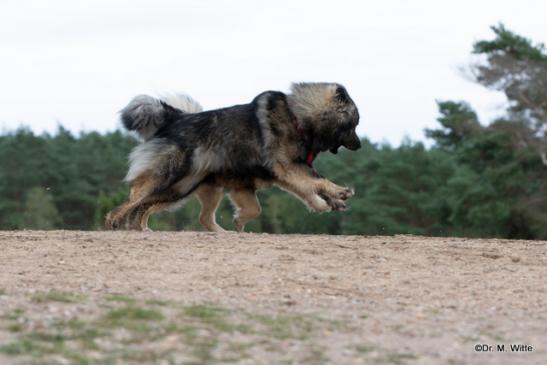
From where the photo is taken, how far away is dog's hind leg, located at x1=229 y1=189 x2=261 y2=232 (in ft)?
37.1

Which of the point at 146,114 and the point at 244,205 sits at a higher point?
the point at 146,114

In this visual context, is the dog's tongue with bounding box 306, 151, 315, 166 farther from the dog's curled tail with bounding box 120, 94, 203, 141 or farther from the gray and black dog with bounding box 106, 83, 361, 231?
the dog's curled tail with bounding box 120, 94, 203, 141

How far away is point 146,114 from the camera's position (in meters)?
10.9

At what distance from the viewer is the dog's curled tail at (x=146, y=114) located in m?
10.9

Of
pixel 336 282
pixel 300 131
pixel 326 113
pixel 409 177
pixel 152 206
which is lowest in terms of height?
pixel 336 282

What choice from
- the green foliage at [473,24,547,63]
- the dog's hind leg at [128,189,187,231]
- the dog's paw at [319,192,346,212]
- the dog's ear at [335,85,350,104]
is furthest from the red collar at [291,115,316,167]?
the green foliage at [473,24,547,63]

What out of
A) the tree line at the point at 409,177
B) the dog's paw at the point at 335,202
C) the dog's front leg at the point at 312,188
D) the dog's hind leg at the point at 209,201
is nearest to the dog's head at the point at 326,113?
the dog's front leg at the point at 312,188

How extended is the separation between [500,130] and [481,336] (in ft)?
113

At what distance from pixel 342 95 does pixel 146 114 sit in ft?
6.61

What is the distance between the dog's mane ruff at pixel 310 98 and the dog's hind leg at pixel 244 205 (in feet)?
3.37

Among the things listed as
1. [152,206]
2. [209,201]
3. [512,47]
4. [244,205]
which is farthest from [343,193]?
[512,47]

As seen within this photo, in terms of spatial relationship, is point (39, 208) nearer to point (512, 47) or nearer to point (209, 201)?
point (512, 47)

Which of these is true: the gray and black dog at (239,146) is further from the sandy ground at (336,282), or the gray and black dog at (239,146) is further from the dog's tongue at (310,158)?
the sandy ground at (336,282)

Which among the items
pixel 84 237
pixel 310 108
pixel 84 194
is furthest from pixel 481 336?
pixel 84 194
